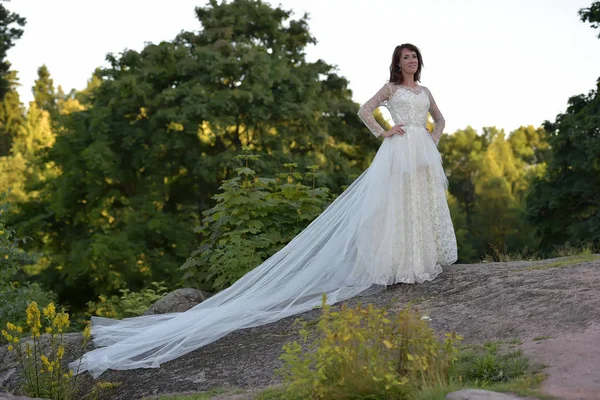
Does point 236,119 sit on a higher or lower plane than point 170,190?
higher

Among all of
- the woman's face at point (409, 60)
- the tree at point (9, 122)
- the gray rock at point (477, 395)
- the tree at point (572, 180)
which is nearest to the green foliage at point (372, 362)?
the gray rock at point (477, 395)

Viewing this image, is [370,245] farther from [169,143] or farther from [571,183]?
[169,143]

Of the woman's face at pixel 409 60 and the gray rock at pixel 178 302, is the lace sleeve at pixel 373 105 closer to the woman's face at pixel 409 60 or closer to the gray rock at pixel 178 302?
the woman's face at pixel 409 60

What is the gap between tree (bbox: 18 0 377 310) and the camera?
862 inches

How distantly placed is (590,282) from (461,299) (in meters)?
1.06

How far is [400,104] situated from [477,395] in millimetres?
4288

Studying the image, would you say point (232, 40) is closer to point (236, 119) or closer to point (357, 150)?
point (236, 119)

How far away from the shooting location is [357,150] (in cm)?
2670

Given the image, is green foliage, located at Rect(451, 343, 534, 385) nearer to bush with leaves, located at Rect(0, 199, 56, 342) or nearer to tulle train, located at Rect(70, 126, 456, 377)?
tulle train, located at Rect(70, 126, 456, 377)

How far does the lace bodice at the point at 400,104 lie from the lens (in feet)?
26.0

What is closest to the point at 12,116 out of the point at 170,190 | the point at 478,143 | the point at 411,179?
the point at 478,143

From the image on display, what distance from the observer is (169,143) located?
73.7 feet

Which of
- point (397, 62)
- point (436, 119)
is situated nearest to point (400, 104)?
point (397, 62)

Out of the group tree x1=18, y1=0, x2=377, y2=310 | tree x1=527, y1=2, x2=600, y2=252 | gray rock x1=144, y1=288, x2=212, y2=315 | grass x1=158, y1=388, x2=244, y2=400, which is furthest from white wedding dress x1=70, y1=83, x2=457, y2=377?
tree x1=18, y1=0, x2=377, y2=310
